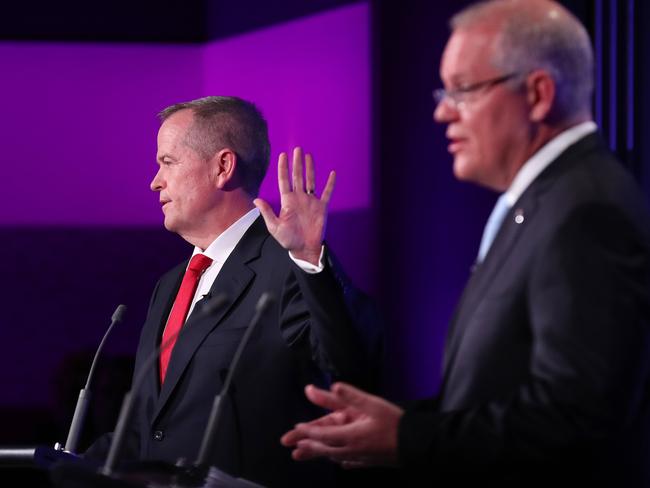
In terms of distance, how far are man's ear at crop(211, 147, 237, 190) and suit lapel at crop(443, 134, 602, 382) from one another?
1292 millimetres

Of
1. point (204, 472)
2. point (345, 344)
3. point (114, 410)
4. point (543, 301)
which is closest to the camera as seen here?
point (543, 301)

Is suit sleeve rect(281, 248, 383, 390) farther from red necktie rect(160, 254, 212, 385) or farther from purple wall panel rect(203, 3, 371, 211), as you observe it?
purple wall panel rect(203, 3, 371, 211)

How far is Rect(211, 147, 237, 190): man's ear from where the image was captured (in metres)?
2.85

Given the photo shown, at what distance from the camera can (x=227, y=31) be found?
15.5ft

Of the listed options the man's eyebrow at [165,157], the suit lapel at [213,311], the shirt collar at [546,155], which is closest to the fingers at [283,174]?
the suit lapel at [213,311]

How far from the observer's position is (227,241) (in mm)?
2812

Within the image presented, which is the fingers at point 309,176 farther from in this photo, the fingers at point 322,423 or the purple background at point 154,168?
the purple background at point 154,168

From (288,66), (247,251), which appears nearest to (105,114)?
(288,66)

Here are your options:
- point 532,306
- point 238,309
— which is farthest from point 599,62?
point 532,306

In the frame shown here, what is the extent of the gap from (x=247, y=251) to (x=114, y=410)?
155cm

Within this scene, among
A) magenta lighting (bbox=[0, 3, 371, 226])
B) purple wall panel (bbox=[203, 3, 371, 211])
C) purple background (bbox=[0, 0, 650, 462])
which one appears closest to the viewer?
purple background (bbox=[0, 0, 650, 462])

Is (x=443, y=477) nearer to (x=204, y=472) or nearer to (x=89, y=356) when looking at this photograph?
(x=204, y=472)

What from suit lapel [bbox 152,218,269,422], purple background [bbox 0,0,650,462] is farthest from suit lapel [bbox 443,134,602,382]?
purple background [bbox 0,0,650,462]

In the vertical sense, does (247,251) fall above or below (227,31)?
below
